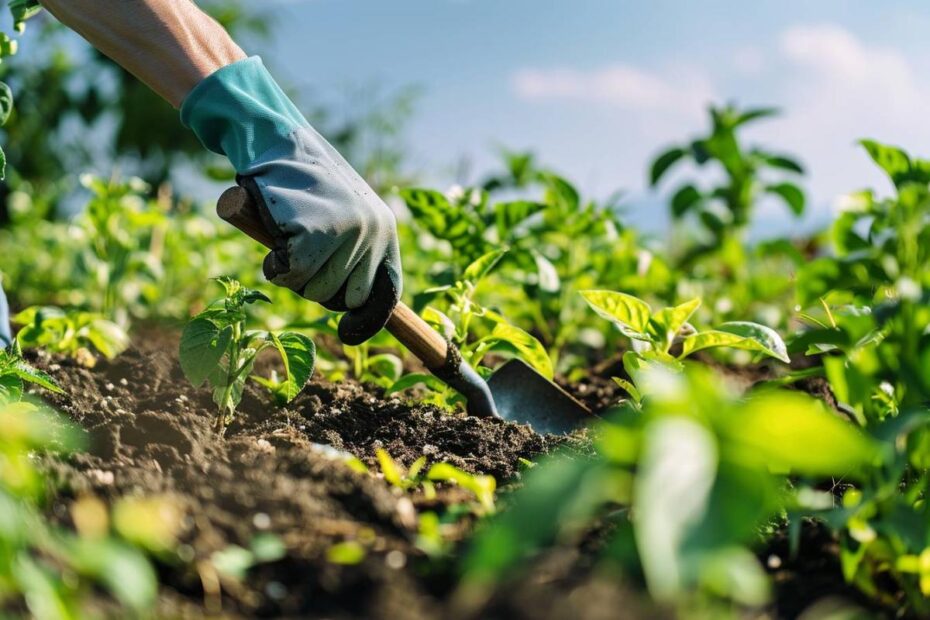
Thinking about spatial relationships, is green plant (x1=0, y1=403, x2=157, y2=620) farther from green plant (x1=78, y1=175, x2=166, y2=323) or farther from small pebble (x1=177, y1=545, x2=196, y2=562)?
green plant (x1=78, y1=175, x2=166, y2=323)

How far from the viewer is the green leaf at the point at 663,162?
12.4 ft

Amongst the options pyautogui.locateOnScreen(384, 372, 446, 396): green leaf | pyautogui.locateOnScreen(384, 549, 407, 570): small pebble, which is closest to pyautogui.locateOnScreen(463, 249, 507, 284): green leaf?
pyautogui.locateOnScreen(384, 372, 446, 396): green leaf

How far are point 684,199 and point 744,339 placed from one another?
2.14 metres

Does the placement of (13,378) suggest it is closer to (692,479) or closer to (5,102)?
(5,102)

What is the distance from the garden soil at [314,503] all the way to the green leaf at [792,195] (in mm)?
2183

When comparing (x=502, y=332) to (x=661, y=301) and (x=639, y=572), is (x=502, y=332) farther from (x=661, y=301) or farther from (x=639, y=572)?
(x=661, y=301)

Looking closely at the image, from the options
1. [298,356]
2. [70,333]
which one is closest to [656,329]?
[298,356]

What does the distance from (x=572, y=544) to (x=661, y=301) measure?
2.58m

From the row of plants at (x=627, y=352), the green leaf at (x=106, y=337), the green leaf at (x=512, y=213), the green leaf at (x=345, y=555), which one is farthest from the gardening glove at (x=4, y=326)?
the green leaf at (x=345, y=555)

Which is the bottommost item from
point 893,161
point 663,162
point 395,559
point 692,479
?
point 663,162

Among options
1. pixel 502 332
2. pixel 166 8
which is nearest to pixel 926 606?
pixel 502 332

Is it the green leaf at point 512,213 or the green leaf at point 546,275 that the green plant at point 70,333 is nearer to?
the green leaf at point 512,213

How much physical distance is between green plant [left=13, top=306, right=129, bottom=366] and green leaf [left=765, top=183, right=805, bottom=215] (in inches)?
101

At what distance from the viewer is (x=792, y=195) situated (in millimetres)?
3795
